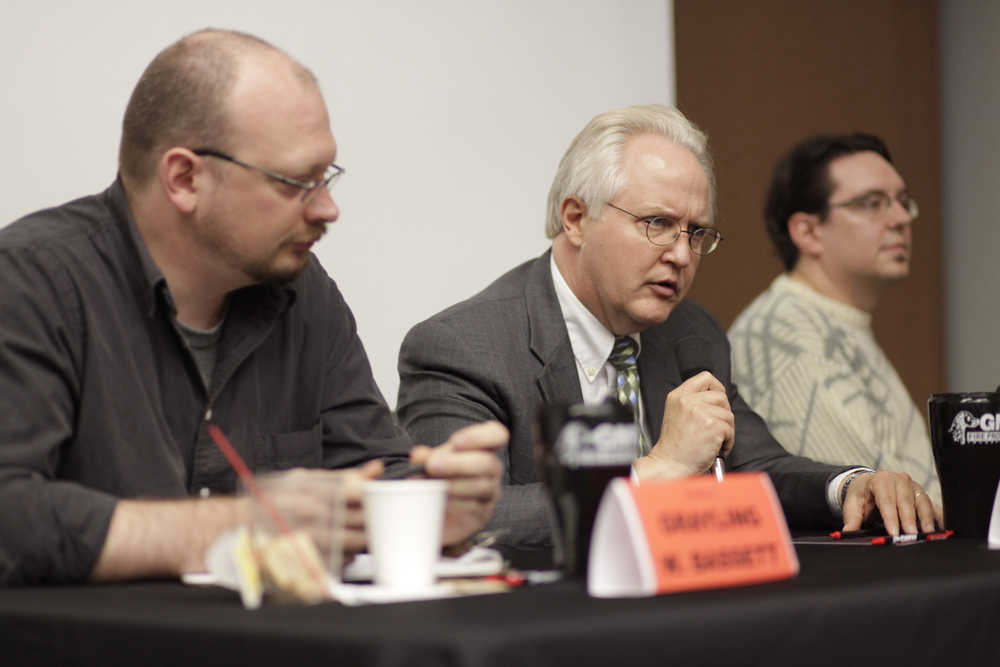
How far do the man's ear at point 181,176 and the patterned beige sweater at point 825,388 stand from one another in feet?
5.72

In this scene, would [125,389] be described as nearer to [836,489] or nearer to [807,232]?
[836,489]

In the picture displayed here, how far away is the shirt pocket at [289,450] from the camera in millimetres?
1663

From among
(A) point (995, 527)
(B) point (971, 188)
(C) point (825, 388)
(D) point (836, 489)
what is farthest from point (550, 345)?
(B) point (971, 188)

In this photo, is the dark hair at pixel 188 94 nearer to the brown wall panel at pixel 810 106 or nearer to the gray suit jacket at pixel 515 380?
the gray suit jacket at pixel 515 380

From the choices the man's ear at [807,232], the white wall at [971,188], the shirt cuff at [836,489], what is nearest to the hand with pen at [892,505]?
the shirt cuff at [836,489]

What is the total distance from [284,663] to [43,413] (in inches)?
24.4

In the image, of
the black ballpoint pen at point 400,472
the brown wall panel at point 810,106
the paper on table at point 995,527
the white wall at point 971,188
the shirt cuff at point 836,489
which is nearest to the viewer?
the paper on table at point 995,527

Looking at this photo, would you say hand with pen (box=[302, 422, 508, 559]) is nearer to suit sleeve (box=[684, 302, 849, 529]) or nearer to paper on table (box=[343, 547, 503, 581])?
paper on table (box=[343, 547, 503, 581])

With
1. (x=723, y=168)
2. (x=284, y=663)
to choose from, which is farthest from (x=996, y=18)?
(x=284, y=663)

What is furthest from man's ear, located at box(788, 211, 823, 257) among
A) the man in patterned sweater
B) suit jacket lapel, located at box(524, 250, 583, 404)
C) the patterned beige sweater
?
suit jacket lapel, located at box(524, 250, 583, 404)

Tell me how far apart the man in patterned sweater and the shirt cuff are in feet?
3.10

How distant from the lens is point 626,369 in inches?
88.4

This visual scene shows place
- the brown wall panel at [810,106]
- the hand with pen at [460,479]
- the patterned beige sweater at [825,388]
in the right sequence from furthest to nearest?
the brown wall panel at [810,106] < the patterned beige sweater at [825,388] < the hand with pen at [460,479]

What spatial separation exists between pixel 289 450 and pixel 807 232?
213 cm
